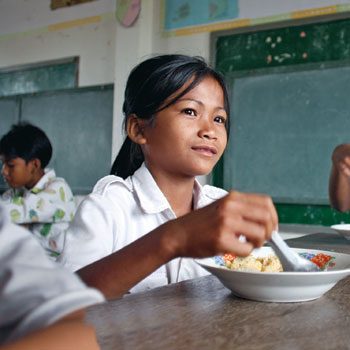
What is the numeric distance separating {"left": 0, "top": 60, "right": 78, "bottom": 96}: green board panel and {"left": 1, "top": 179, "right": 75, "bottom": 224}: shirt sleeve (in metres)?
1.51

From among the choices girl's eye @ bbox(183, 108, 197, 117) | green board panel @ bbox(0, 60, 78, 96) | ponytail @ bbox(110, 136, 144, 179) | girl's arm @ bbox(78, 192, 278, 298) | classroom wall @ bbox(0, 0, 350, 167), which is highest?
classroom wall @ bbox(0, 0, 350, 167)

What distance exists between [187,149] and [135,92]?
0.24 meters

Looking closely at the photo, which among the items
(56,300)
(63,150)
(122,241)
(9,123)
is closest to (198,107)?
(122,241)

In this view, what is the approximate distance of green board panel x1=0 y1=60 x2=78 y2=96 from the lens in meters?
3.95

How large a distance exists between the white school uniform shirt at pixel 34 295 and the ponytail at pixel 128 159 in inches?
39.5

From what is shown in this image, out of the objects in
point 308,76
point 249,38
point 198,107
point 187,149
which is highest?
point 249,38

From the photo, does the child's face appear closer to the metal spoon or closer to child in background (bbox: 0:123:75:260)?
child in background (bbox: 0:123:75:260)

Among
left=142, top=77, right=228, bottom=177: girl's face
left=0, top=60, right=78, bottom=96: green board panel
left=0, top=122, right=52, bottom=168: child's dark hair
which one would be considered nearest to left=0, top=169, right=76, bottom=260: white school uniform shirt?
left=0, top=122, right=52, bottom=168: child's dark hair

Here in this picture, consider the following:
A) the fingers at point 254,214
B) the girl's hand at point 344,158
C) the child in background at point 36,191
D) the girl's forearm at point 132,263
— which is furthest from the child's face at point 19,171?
the fingers at point 254,214

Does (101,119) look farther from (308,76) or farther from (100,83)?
(308,76)

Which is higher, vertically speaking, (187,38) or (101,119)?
(187,38)

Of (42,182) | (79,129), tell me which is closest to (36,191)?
(42,182)

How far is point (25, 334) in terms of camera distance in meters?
0.32

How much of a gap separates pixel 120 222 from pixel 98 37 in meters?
2.96
